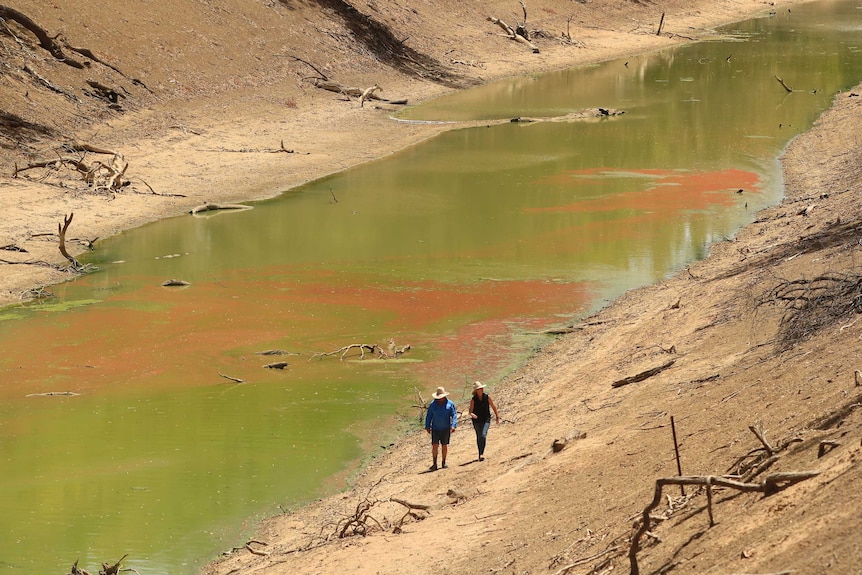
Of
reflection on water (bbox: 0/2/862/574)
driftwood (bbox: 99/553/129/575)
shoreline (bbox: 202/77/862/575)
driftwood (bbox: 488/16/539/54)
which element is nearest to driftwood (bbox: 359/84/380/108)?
reflection on water (bbox: 0/2/862/574)

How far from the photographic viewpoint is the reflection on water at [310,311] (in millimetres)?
17344

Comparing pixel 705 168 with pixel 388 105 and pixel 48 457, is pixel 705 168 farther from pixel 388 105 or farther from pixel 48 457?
pixel 48 457

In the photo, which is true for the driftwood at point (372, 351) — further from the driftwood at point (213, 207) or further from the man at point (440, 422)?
the driftwood at point (213, 207)

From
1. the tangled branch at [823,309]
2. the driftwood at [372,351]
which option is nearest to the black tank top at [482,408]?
the tangled branch at [823,309]

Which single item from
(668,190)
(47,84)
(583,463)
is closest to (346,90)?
(47,84)

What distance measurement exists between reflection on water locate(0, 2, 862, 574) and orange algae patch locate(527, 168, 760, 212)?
0.12 meters

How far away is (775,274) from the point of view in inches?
778

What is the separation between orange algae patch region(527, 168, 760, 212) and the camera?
34.8m

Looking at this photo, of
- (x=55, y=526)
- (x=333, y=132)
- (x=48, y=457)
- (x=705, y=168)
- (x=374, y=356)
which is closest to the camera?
(x=55, y=526)

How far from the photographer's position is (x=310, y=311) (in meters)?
25.9

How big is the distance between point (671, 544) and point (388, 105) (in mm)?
43214

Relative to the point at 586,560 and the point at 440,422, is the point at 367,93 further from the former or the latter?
the point at 586,560

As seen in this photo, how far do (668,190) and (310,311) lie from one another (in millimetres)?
14931

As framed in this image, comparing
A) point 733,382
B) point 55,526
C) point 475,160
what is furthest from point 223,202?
point 733,382
